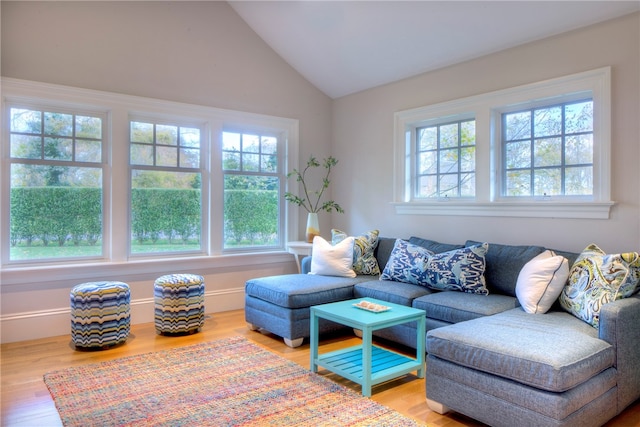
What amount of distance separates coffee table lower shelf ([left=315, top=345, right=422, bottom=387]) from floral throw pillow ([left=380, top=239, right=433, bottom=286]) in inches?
29.5

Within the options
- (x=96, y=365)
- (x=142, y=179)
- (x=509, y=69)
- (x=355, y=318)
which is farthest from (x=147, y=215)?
(x=509, y=69)

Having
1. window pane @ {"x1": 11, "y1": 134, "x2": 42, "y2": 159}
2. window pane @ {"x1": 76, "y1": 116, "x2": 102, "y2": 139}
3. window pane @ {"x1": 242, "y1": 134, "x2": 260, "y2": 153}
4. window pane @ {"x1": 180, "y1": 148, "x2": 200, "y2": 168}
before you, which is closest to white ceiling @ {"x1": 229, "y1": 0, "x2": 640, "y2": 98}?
window pane @ {"x1": 242, "y1": 134, "x2": 260, "y2": 153}

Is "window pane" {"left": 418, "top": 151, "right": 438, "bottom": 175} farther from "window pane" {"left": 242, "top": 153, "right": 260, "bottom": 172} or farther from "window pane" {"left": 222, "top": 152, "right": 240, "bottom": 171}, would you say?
"window pane" {"left": 222, "top": 152, "right": 240, "bottom": 171}

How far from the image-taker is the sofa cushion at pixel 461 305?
9.43 feet

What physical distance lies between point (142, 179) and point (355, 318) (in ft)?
8.79

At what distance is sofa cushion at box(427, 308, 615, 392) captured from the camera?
192 centimetres

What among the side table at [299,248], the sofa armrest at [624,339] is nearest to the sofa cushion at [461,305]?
the sofa armrest at [624,339]

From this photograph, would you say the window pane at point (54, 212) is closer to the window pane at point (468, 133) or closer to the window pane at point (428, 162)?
the window pane at point (428, 162)

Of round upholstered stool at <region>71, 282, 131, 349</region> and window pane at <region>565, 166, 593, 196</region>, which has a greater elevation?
window pane at <region>565, 166, 593, 196</region>

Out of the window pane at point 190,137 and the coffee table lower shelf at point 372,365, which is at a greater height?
the window pane at point 190,137

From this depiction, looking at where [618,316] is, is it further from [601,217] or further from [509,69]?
[509,69]

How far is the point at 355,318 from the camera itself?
8.76 feet

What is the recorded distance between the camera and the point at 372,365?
285 centimetres

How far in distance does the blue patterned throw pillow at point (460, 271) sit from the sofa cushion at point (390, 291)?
15 cm
